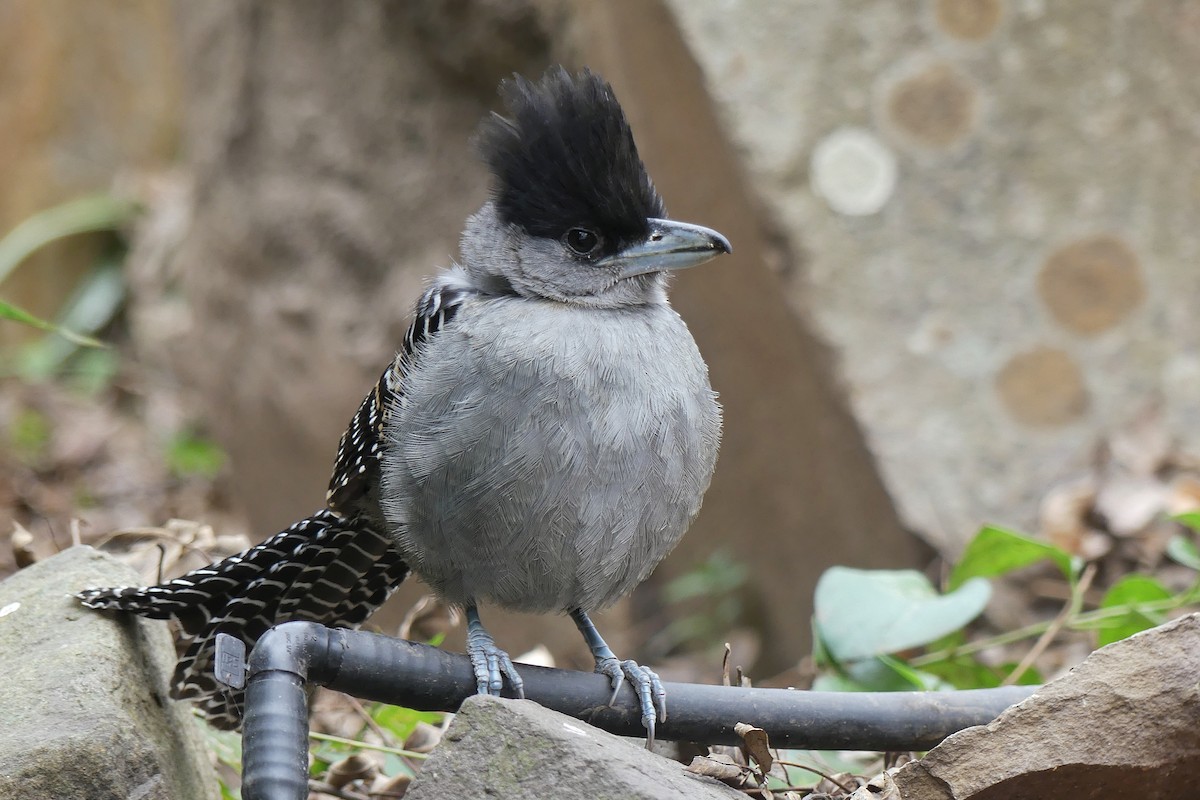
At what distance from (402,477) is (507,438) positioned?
→ 1.09 feet

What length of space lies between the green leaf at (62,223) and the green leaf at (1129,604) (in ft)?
28.2

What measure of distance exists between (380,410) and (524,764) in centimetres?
147

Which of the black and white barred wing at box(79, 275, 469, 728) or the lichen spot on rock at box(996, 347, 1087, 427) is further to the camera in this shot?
the lichen spot on rock at box(996, 347, 1087, 427)

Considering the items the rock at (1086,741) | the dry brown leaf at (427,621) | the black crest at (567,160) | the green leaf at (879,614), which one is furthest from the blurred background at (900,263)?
the rock at (1086,741)

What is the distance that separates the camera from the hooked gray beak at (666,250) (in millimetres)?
3406

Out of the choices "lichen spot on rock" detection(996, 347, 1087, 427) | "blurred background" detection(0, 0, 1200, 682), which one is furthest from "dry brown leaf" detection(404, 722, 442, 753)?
"lichen spot on rock" detection(996, 347, 1087, 427)

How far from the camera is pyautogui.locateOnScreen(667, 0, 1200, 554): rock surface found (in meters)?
5.27

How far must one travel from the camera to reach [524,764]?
7.17 ft

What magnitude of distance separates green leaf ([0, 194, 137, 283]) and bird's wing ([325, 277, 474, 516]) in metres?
7.54

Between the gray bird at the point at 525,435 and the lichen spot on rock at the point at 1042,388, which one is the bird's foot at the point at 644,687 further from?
the lichen spot on rock at the point at 1042,388

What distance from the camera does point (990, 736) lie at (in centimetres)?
243

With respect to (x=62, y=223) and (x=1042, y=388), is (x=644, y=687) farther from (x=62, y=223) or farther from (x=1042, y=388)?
(x=62, y=223)

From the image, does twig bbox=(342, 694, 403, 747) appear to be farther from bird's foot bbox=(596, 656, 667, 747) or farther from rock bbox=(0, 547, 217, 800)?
bird's foot bbox=(596, 656, 667, 747)

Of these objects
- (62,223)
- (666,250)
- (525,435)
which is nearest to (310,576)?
(525,435)
